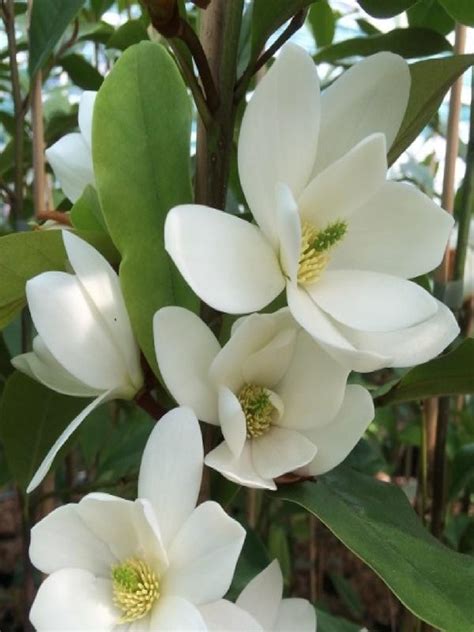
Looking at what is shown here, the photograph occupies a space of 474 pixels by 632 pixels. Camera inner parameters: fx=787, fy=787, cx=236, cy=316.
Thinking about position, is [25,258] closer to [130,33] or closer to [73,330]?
[73,330]

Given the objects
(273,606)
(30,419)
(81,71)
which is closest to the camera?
(273,606)

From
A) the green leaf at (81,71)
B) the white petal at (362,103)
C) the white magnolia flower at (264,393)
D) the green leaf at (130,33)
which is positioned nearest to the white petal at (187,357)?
the white magnolia flower at (264,393)

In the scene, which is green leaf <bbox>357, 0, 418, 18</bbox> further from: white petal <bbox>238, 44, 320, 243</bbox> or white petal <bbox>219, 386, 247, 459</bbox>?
white petal <bbox>219, 386, 247, 459</bbox>

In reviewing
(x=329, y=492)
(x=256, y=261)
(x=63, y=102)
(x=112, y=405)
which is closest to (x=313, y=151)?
(x=256, y=261)

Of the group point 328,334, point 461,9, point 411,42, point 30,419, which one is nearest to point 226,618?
point 328,334

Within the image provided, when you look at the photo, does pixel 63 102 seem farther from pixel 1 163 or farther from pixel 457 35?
pixel 457 35

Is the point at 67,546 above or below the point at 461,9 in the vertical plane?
below
